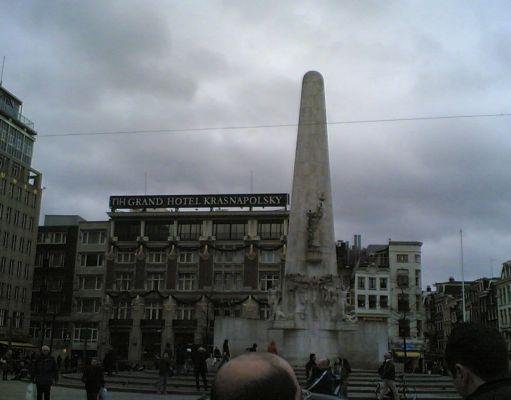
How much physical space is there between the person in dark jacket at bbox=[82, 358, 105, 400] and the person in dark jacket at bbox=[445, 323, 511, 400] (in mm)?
12656

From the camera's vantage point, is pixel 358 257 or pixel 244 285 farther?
pixel 358 257

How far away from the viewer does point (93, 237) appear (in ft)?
244

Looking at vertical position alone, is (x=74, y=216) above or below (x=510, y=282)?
above

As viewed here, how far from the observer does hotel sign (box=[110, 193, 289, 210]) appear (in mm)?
71562

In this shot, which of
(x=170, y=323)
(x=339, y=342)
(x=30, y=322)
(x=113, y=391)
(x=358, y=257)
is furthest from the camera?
Answer: (x=358, y=257)

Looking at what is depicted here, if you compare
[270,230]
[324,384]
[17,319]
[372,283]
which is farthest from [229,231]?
[324,384]

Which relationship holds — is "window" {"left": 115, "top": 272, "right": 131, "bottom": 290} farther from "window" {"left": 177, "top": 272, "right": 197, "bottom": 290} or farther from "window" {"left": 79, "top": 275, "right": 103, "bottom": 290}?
"window" {"left": 177, "top": 272, "right": 197, "bottom": 290}

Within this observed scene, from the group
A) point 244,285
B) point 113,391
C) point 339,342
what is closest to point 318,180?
point 339,342

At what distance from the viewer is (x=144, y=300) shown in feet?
228

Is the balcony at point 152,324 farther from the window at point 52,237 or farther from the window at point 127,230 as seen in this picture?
the window at point 52,237

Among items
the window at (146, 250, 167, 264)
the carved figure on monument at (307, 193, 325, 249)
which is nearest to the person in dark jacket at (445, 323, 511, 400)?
the carved figure on monument at (307, 193, 325, 249)

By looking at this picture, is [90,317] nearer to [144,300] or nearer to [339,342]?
[144,300]

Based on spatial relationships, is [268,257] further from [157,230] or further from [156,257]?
[157,230]

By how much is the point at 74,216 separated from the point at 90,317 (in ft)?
51.6
